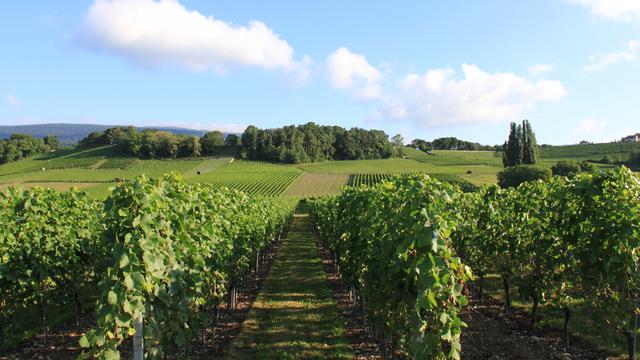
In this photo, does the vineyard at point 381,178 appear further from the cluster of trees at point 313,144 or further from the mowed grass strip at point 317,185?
the cluster of trees at point 313,144

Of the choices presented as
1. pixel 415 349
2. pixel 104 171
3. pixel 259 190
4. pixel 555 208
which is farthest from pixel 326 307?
pixel 104 171

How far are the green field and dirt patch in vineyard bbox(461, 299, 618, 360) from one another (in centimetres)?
5284

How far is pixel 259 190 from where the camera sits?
2549 inches

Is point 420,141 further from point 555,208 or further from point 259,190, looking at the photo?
point 555,208

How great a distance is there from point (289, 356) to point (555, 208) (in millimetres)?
6513

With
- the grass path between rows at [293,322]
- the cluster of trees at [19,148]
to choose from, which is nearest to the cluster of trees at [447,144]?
the cluster of trees at [19,148]

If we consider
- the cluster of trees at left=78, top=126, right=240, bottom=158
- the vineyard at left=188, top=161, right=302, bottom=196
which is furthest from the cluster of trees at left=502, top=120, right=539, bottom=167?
the cluster of trees at left=78, top=126, right=240, bottom=158

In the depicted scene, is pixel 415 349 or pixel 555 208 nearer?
pixel 415 349

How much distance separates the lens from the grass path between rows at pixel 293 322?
A: 9026 mm

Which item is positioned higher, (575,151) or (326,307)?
(575,151)

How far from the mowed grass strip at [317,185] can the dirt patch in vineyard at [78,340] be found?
5115 cm

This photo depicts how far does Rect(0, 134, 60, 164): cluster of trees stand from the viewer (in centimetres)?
10588

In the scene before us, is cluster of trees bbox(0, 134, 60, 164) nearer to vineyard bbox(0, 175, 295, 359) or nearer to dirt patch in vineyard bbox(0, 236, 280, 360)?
vineyard bbox(0, 175, 295, 359)

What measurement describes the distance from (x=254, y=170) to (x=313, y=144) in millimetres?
24793
